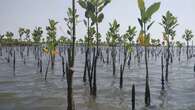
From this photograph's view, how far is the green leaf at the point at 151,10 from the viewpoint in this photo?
11316mm

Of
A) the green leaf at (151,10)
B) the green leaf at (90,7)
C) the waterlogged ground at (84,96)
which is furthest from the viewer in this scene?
the green leaf at (90,7)

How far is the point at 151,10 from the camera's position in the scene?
1148 cm

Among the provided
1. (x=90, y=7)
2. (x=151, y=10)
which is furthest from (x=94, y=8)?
(x=151, y=10)

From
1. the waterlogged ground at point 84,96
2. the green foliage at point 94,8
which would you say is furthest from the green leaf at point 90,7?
the waterlogged ground at point 84,96

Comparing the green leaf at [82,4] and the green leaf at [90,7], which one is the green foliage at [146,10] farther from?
the green leaf at [82,4]

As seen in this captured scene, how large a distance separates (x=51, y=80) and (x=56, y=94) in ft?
16.0

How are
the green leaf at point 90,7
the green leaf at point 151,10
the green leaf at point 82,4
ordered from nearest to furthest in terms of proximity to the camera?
the green leaf at point 151,10 < the green leaf at point 90,7 < the green leaf at point 82,4

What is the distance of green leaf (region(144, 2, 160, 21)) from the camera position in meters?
11.3

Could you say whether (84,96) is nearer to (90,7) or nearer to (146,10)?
(90,7)

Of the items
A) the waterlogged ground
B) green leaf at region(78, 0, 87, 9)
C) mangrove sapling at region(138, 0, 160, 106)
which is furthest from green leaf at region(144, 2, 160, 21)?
the waterlogged ground

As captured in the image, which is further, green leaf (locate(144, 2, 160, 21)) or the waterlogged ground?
the waterlogged ground

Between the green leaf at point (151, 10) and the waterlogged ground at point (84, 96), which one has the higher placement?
the green leaf at point (151, 10)

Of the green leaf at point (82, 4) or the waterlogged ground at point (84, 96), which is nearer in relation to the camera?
the waterlogged ground at point (84, 96)

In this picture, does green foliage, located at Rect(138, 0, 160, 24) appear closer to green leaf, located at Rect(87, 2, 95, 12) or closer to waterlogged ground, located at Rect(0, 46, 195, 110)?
green leaf, located at Rect(87, 2, 95, 12)
